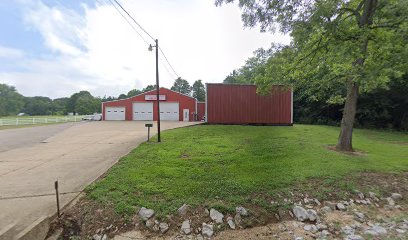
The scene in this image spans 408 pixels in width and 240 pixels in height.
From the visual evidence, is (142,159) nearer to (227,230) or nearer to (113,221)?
(113,221)

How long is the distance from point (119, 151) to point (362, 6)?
1027 cm

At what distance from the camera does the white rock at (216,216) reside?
3903 millimetres

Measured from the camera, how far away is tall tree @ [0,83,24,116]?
61.8 m

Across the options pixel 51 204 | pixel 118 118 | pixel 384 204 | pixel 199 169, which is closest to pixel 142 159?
pixel 199 169

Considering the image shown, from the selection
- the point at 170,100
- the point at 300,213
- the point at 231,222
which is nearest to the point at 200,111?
the point at 170,100

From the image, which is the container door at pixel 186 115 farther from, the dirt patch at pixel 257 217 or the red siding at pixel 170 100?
the dirt patch at pixel 257 217

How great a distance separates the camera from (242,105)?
16172mm

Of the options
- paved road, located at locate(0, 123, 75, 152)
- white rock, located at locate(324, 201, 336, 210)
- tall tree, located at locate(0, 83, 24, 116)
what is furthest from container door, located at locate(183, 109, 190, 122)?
tall tree, located at locate(0, 83, 24, 116)

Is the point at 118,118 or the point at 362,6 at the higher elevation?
the point at 362,6

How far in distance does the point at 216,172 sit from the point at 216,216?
164 cm

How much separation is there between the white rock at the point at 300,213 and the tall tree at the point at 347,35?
456 cm

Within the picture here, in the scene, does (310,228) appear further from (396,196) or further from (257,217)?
(396,196)

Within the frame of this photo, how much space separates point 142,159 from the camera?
6.77 m

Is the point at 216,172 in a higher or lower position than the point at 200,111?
lower
